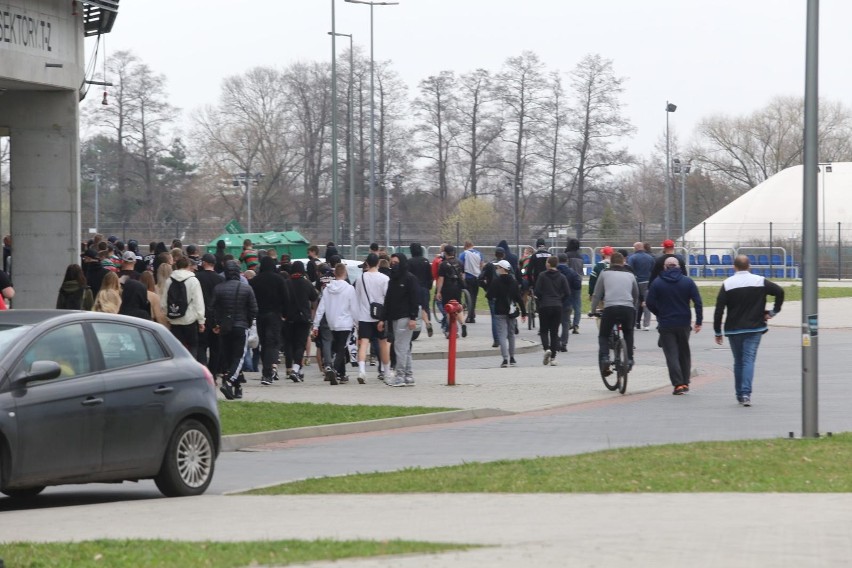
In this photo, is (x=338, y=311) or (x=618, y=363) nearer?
(x=618, y=363)

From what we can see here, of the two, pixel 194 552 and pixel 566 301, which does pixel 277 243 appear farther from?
pixel 194 552

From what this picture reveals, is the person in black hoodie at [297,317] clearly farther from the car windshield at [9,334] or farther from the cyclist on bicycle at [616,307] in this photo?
the car windshield at [9,334]

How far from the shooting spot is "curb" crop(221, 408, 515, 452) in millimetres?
15305

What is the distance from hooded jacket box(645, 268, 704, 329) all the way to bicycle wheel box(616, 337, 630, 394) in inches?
22.0

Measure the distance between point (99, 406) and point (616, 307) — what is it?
10896 millimetres

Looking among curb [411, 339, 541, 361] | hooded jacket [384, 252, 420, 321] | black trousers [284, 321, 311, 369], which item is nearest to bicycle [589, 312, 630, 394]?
hooded jacket [384, 252, 420, 321]

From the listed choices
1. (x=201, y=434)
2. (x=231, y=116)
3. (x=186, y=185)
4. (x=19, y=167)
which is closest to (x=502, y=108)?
(x=231, y=116)

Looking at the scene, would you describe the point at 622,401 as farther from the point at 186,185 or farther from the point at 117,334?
the point at 186,185

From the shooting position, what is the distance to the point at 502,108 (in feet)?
283

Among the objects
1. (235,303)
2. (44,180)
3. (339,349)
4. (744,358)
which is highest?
(44,180)

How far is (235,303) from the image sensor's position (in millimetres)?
19031

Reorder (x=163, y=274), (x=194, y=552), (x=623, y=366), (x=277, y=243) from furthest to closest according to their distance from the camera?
(x=277, y=243), (x=623, y=366), (x=163, y=274), (x=194, y=552)

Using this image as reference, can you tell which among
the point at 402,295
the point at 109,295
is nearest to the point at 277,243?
the point at 402,295

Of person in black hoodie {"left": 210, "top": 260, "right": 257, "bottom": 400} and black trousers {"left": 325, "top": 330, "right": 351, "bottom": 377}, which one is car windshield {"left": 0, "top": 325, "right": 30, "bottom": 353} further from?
black trousers {"left": 325, "top": 330, "right": 351, "bottom": 377}
